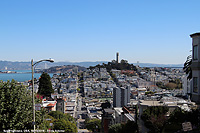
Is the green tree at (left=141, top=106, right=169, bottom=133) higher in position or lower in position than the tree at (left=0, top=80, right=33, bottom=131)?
lower

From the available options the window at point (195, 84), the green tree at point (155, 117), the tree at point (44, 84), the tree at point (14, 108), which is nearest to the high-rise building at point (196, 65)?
the window at point (195, 84)

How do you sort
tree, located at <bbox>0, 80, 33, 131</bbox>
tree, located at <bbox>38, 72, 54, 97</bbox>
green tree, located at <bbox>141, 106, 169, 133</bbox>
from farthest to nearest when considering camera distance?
tree, located at <bbox>38, 72, 54, 97</bbox>, green tree, located at <bbox>141, 106, 169, 133</bbox>, tree, located at <bbox>0, 80, 33, 131</bbox>

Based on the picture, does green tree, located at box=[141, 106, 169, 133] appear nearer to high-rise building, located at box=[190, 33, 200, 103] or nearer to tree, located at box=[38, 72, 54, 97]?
high-rise building, located at box=[190, 33, 200, 103]

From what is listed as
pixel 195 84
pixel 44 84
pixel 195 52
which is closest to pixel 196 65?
pixel 195 52

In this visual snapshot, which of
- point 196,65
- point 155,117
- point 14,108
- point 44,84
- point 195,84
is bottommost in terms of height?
point 44,84

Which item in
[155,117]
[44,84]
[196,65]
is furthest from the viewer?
[44,84]

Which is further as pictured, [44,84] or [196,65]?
[44,84]

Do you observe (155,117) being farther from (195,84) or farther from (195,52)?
Result: (195,52)

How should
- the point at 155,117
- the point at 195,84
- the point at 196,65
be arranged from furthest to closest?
the point at 155,117, the point at 195,84, the point at 196,65

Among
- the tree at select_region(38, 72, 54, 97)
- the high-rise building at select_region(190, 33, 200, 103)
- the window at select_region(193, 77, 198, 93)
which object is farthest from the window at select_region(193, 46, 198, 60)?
the tree at select_region(38, 72, 54, 97)

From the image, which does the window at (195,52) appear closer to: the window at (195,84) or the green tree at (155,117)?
the window at (195,84)
